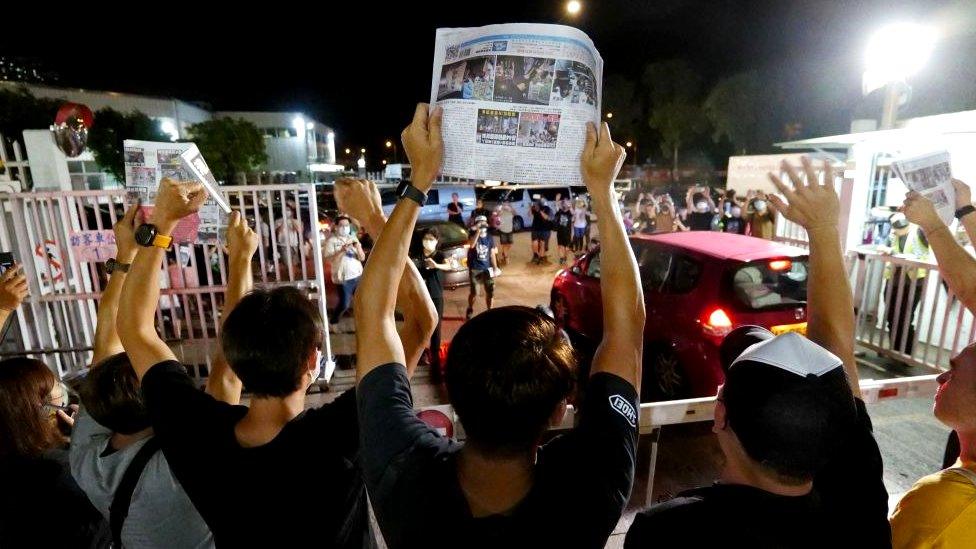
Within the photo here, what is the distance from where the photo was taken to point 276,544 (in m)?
1.46

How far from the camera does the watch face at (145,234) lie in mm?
1728

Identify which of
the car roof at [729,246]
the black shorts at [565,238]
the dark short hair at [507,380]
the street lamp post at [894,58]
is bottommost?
the black shorts at [565,238]

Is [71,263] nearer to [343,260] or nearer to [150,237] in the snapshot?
[343,260]

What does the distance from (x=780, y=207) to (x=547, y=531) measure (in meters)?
1.43

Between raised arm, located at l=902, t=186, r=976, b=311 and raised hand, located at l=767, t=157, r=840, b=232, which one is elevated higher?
raised hand, located at l=767, t=157, r=840, b=232

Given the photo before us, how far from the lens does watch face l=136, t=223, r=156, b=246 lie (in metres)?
1.73

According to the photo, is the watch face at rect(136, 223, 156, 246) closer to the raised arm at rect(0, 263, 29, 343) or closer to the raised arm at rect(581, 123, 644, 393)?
the raised arm at rect(0, 263, 29, 343)

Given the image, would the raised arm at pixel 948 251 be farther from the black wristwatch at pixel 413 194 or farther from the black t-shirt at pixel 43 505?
the black t-shirt at pixel 43 505

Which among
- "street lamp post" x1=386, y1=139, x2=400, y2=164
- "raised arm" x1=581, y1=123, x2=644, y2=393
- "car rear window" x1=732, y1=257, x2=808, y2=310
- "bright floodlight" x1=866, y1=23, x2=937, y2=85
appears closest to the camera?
"raised arm" x1=581, y1=123, x2=644, y2=393

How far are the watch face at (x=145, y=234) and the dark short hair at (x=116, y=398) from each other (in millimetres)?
401

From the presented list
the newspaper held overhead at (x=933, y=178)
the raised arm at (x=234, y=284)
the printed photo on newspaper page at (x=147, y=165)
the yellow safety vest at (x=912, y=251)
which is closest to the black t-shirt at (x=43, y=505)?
the raised arm at (x=234, y=284)

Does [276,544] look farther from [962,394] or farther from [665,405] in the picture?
[962,394]

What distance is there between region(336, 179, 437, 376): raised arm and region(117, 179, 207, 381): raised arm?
0.57m

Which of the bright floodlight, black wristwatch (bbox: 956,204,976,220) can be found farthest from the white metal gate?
the bright floodlight
